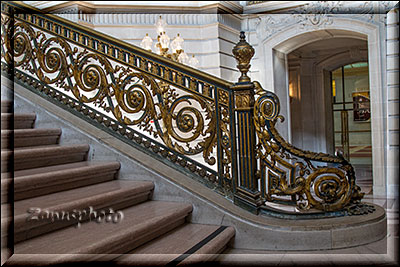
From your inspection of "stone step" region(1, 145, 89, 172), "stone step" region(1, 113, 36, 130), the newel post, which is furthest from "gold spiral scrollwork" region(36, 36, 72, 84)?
the newel post

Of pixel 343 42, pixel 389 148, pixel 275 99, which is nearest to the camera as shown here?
pixel 275 99

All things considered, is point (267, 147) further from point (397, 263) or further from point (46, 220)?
point (46, 220)

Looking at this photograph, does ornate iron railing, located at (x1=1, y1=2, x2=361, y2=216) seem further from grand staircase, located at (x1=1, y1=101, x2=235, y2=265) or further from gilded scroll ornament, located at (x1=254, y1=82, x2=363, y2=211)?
grand staircase, located at (x1=1, y1=101, x2=235, y2=265)

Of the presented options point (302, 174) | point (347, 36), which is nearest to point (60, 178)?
point (302, 174)

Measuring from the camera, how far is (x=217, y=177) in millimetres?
2709

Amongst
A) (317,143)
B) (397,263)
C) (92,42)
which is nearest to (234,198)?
(397,263)

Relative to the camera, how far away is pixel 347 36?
8.12 meters

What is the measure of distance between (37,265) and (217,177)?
146 centimetres

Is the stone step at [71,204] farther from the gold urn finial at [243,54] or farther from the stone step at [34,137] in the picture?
the gold urn finial at [243,54]

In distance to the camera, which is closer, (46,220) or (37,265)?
(37,265)

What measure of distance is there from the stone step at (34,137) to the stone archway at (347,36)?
6.13 meters

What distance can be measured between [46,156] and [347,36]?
736 cm

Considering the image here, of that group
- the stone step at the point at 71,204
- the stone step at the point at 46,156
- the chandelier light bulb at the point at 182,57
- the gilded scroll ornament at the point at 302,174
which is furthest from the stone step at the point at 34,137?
the chandelier light bulb at the point at 182,57

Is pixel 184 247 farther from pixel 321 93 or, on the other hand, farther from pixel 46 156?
pixel 321 93
